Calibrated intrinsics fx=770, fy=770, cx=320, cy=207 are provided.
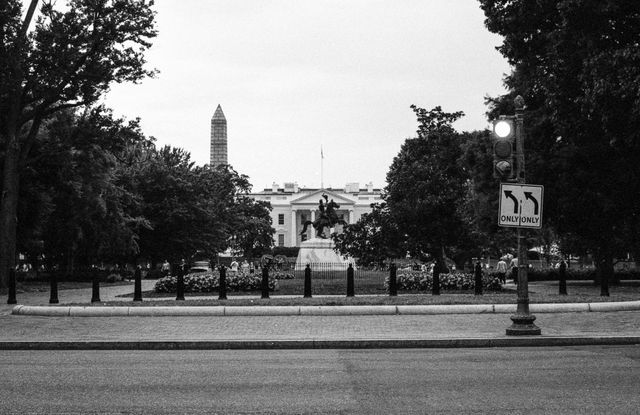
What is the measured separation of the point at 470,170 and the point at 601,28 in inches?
592

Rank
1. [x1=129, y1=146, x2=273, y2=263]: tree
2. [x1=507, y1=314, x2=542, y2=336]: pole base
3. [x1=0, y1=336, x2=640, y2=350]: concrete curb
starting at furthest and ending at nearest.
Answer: [x1=129, y1=146, x2=273, y2=263]: tree → [x1=507, y1=314, x2=542, y2=336]: pole base → [x1=0, y1=336, x2=640, y2=350]: concrete curb

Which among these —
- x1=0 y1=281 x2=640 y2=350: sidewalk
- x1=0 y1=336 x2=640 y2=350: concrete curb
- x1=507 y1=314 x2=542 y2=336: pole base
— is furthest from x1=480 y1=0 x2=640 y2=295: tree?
x1=0 y1=336 x2=640 y2=350: concrete curb

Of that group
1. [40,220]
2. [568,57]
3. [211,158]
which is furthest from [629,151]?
[211,158]

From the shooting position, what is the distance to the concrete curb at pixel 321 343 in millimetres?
12125

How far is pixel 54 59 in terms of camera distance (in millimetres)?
27469

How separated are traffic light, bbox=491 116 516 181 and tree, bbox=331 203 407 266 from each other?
21.1 metres

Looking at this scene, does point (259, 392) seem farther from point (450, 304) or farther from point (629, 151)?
point (629, 151)

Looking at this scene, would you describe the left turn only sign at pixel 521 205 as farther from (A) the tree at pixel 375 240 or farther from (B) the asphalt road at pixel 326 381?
(A) the tree at pixel 375 240

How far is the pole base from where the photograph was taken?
501 inches

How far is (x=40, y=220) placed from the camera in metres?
34.1

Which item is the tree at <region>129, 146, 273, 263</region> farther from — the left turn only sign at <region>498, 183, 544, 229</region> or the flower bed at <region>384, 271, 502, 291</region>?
the left turn only sign at <region>498, 183, 544, 229</region>

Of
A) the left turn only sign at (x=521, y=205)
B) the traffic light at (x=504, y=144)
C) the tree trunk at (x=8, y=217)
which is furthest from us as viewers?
the tree trunk at (x=8, y=217)

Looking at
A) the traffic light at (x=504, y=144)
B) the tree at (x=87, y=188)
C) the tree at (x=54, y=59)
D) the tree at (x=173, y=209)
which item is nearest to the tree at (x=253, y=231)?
the tree at (x=173, y=209)

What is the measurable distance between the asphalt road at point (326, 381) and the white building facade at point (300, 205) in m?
127
